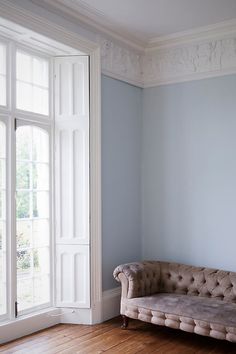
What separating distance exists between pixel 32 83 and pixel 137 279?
2.29 m

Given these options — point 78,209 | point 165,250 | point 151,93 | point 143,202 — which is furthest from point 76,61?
point 165,250

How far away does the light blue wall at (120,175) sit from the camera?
14.4ft

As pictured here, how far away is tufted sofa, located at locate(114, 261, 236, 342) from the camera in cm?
340

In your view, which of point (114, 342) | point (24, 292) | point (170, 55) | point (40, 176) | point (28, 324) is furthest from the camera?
point (170, 55)

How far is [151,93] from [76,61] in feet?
3.80

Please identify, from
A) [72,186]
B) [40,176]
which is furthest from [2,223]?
[72,186]

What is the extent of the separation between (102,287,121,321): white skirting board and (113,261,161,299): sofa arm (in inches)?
14.6

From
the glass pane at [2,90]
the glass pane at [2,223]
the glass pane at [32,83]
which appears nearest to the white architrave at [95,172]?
the glass pane at [32,83]

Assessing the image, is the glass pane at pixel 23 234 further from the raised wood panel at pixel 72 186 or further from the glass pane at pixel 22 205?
the raised wood panel at pixel 72 186

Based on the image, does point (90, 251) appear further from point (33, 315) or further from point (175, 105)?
point (175, 105)

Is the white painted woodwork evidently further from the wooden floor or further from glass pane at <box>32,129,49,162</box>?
the wooden floor

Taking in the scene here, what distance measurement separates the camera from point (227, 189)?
4285 mm

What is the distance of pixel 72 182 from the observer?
4.17 m

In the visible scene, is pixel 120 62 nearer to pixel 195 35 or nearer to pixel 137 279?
pixel 195 35
